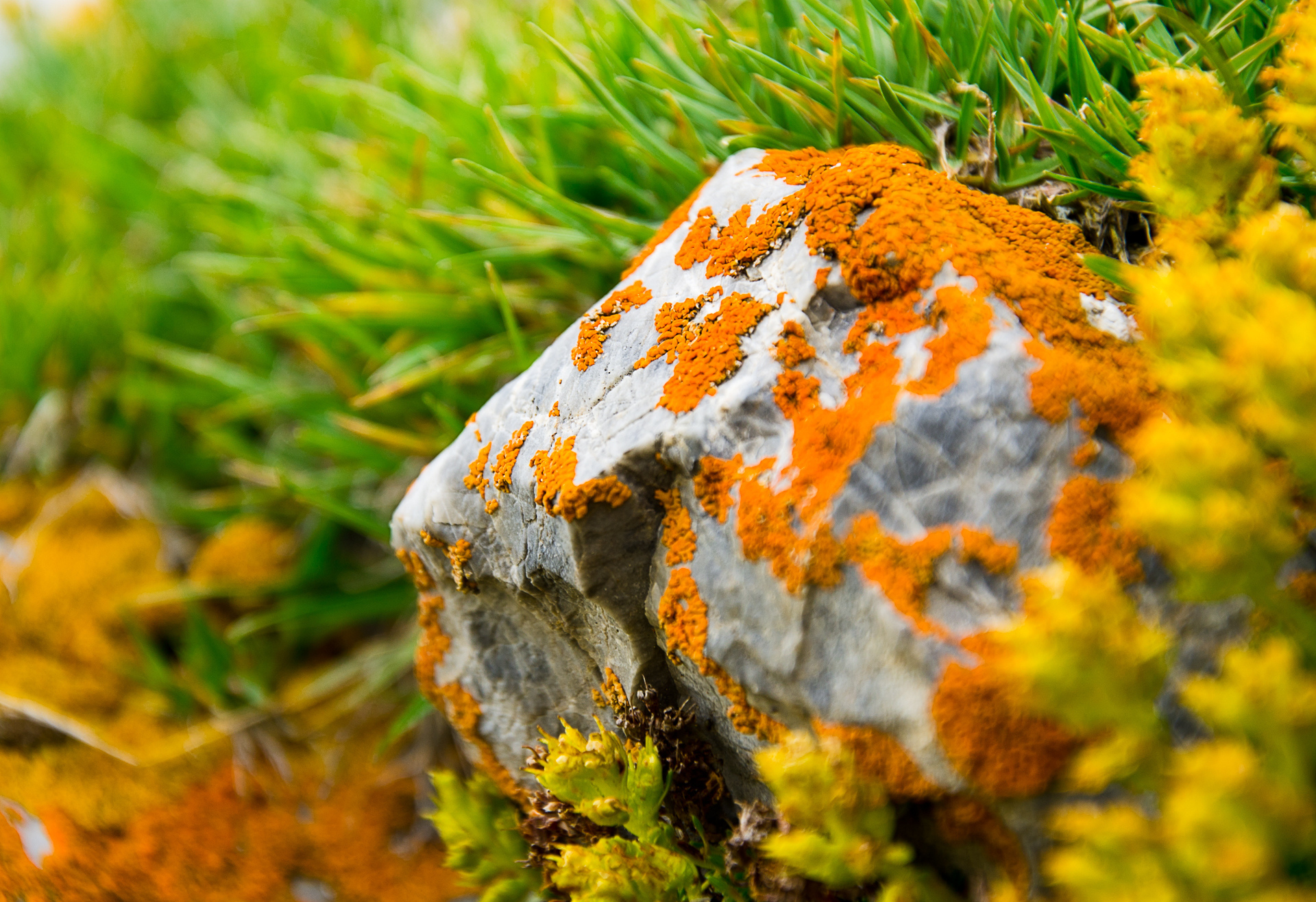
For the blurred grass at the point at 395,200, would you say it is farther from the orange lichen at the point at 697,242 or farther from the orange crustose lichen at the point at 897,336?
the orange lichen at the point at 697,242

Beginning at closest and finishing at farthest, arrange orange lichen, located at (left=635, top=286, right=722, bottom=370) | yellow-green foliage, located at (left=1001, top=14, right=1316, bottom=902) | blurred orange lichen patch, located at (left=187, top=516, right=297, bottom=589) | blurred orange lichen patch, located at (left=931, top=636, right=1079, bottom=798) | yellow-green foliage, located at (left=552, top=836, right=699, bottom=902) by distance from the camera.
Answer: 1. yellow-green foliage, located at (left=1001, top=14, right=1316, bottom=902)
2. blurred orange lichen patch, located at (left=931, top=636, right=1079, bottom=798)
3. yellow-green foliage, located at (left=552, top=836, right=699, bottom=902)
4. orange lichen, located at (left=635, top=286, right=722, bottom=370)
5. blurred orange lichen patch, located at (left=187, top=516, right=297, bottom=589)

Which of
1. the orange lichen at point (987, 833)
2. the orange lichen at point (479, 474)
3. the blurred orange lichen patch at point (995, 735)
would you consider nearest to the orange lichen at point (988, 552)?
the blurred orange lichen patch at point (995, 735)

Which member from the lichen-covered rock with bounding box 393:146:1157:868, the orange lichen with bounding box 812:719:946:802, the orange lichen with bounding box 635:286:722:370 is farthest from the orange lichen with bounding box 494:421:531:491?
the orange lichen with bounding box 812:719:946:802

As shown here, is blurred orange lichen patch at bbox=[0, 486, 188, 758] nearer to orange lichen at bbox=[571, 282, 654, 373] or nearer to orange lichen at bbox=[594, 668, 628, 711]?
orange lichen at bbox=[594, 668, 628, 711]

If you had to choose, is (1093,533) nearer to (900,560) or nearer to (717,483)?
(900,560)

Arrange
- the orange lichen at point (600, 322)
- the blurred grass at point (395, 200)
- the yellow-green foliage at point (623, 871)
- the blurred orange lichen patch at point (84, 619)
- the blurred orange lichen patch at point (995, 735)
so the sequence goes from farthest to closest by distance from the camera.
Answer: the blurred orange lichen patch at point (84, 619), the blurred grass at point (395, 200), the orange lichen at point (600, 322), the yellow-green foliage at point (623, 871), the blurred orange lichen patch at point (995, 735)

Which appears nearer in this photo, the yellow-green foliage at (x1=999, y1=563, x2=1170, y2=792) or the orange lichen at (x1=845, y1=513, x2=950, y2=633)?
the yellow-green foliage at (x1=999, y1=563, x2=1170, y2=792)
